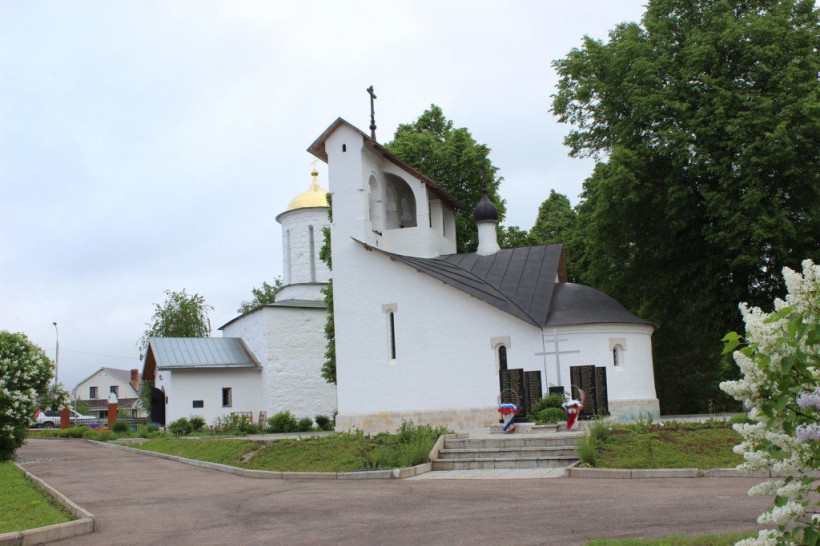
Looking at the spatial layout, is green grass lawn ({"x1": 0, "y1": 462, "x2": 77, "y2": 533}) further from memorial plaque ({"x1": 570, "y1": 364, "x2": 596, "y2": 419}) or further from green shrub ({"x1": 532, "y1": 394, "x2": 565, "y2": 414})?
memorial plaque ({"x1": 570, "y1": 364, "x2": 596, "y2": 419})

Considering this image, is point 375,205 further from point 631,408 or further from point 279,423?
point 631,408

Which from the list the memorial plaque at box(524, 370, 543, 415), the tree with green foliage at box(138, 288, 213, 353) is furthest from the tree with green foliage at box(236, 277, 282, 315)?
the memorial plaque at box(524, 370, 543, 415)

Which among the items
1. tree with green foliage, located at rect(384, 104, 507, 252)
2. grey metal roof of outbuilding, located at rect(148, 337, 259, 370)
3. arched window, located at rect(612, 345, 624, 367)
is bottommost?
arched window, located at rect(612, 345, 624, 367)

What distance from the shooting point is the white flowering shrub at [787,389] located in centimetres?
370

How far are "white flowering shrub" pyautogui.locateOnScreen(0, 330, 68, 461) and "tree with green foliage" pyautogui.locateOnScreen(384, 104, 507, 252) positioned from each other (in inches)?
729

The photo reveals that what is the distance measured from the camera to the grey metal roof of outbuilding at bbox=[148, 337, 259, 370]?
32.9 m

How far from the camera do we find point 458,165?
32625 millimetres

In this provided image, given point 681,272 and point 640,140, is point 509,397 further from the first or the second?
point 640,140

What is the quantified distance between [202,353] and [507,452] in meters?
22.3

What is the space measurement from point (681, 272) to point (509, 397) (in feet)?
25.2

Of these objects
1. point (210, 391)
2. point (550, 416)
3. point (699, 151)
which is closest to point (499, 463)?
point (550, 416)

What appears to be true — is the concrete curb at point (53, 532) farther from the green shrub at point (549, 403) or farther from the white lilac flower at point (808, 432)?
the green shrub at point (549, 403)

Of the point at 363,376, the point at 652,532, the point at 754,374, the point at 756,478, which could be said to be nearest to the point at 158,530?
the point at 652,532

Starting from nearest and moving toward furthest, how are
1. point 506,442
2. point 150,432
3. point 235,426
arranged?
point 506,442
point 235,426
point 150,432
